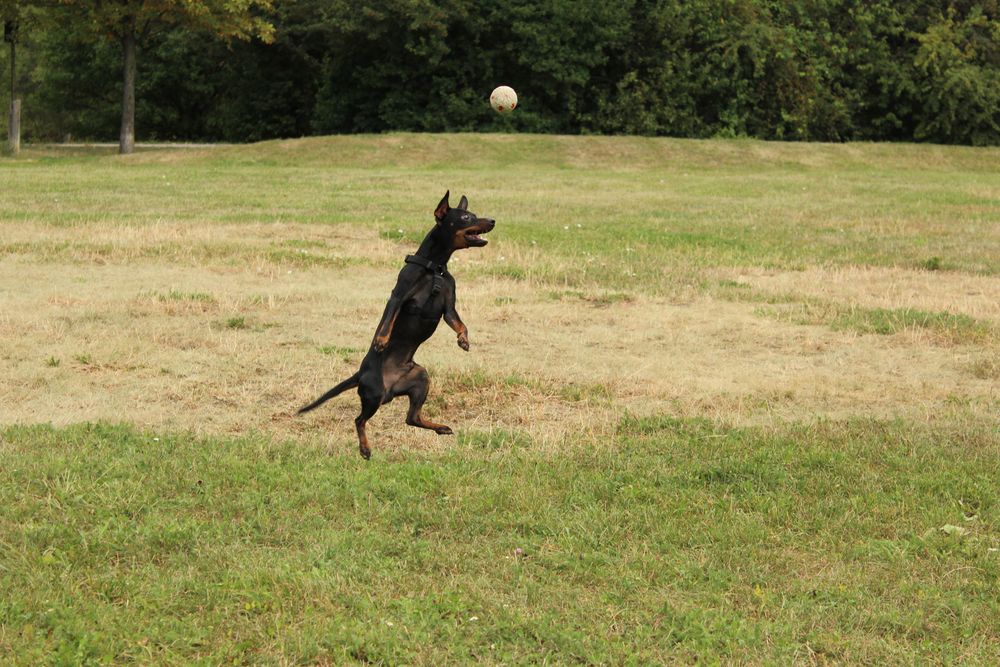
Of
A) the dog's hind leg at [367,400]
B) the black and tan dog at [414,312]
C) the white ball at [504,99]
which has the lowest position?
the dog's hind leg at [367,400]

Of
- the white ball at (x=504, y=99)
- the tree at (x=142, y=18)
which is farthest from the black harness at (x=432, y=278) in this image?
the tree at (x=142, y=18)

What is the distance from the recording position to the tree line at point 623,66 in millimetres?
38500

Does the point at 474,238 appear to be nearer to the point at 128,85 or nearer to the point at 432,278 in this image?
the point at 432,278

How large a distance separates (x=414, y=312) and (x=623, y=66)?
35.7 meters

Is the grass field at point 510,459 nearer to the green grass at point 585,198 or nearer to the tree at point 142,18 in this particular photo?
the green grass at point 585,198

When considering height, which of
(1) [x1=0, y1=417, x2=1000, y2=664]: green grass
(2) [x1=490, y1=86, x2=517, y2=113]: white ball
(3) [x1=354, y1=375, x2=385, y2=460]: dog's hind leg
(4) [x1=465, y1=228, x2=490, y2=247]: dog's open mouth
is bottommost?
(1) [x1=0, y1=417, x2=1000, y2=664]: green grass

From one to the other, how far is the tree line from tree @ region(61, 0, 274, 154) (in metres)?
4.02

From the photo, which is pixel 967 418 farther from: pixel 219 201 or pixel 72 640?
pixel 219 201

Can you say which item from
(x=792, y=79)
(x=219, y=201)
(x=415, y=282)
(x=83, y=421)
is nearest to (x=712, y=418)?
(x=415, y=282)

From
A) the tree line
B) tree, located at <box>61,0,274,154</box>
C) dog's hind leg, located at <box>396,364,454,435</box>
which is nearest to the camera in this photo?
dog's hind leg, located at <box>396,364,454,435</box>

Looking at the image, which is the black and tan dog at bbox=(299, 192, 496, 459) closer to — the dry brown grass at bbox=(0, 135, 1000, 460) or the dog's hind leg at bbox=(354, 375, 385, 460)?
the dog's hind leg at bbox=(354, 375, 385, 460)

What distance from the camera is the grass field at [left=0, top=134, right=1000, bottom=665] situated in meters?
4.32

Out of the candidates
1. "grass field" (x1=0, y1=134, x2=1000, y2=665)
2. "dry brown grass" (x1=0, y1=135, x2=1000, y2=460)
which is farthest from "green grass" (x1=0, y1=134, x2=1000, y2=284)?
"grass field" (x1=0, y1=134, x2=1000, y2=665)

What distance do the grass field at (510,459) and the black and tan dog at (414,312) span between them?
15.2 inches
